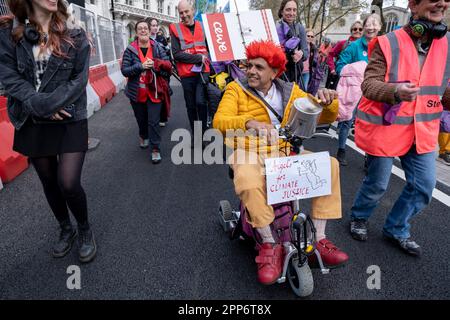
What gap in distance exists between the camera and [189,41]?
4562 millimetres

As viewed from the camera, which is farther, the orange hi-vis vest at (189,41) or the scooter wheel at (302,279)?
the orange hi-vis vest at (189,41)

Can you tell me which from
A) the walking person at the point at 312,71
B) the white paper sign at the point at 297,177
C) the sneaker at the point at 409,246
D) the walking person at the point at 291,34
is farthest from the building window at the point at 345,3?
the white paper sign at the point at 297,177

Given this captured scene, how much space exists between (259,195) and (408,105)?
53.9 inches

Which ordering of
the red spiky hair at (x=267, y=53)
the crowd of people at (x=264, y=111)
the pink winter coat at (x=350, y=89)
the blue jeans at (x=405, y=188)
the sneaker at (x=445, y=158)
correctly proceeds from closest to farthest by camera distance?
1. the crowd of people at (x=264, y=111)
2. the red spiky hair at (x=267, y=53)
3. the blue jeans at (x=405, y=188)
4. the pink winter coat at (x=350, y=89)
5. the sneaker at (x=445, y=158)

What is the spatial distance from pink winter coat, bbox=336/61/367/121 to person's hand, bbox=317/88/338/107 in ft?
8.89

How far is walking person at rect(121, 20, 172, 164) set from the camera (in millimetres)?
4328

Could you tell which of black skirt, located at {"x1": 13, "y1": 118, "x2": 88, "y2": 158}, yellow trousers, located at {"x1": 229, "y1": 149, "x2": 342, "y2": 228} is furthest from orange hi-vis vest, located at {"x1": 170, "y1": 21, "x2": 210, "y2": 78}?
yellow trousers, located at {"x1": 229, "y1": 149, "x2": 342, "y2": 228}

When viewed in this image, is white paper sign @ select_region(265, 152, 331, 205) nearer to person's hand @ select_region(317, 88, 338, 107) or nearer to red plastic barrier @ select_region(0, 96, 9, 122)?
person's hand @ select_region(317, 88, 338, 107)

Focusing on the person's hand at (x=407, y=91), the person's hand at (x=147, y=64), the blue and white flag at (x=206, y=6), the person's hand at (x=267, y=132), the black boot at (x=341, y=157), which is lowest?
the black boot at (x=341, y=157)

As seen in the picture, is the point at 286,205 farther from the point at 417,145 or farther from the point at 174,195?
the point at 174,195

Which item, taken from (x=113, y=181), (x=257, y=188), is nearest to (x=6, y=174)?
(x=113, y=181)

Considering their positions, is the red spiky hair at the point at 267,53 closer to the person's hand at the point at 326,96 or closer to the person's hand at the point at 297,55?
the person's hand at the point at 326,96

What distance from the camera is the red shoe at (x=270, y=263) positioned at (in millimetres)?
1997

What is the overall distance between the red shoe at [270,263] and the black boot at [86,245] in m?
1.38
